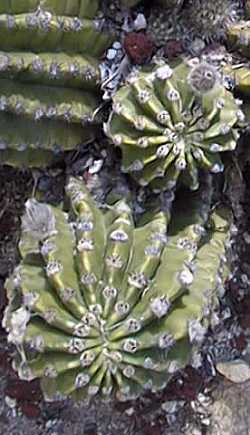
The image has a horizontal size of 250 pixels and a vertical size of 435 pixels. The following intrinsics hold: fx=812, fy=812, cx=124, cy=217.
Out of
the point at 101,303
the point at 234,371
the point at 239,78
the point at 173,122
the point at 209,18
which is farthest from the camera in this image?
the point at 234,371

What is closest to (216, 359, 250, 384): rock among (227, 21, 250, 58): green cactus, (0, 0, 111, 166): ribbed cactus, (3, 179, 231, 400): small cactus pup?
(3, 179, 231, 400): small cactus pup

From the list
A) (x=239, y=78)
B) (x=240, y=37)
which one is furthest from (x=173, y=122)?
(x=240, y=37)

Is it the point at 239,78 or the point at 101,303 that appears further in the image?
the point at 239,78

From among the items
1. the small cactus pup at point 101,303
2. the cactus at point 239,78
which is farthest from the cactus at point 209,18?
the small cactus pup at point 101,303

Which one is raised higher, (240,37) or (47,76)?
(240,37)

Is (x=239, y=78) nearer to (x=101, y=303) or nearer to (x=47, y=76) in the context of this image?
(x=47, y=76)

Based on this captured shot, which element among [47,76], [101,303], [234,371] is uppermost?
[47,76]

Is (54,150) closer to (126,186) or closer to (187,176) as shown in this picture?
(126,186)
